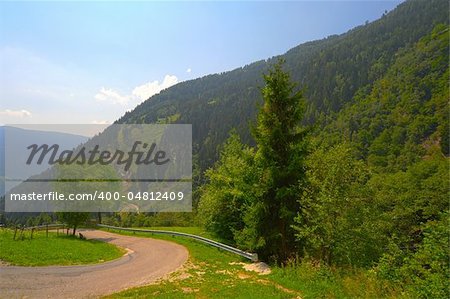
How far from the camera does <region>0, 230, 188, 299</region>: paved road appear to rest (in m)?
14.0

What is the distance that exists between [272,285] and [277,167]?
750 cm

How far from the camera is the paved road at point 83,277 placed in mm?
14039

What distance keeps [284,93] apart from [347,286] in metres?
12.3

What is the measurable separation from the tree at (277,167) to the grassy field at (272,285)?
2.61 metres

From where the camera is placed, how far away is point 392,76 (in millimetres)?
178375

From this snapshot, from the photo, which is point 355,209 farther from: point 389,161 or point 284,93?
point 389,161

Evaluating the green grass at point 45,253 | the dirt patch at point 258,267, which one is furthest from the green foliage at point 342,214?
the green grass at point 45,253

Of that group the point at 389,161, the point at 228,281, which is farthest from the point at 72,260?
the point at 389,161

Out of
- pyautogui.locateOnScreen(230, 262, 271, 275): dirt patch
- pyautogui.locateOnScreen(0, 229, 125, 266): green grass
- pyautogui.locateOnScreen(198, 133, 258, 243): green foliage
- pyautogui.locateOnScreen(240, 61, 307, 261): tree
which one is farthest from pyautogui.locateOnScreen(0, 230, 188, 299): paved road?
pyautogui.locateOnScreen(198, 133, 258, 243): green foliage

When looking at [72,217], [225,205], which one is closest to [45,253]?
[72,217]

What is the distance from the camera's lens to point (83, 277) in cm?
1695

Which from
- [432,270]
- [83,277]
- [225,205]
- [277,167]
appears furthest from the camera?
[225,205]

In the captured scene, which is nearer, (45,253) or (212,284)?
(212,284)

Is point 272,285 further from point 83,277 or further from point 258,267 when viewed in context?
point 83,277
